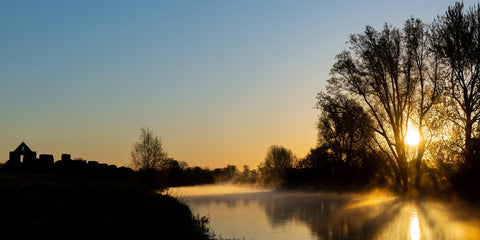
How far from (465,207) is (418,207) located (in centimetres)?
306

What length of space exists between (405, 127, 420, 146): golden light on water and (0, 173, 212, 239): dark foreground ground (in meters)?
22.3

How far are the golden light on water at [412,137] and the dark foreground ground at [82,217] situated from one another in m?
22.3

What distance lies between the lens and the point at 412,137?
3422 centimetres

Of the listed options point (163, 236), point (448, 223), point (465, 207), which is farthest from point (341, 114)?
point (163, 236)

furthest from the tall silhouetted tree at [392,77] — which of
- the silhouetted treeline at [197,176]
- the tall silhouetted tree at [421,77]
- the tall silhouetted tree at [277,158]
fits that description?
the tall silhouetted tree at [277,158]

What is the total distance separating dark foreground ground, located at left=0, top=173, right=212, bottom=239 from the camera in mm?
11496

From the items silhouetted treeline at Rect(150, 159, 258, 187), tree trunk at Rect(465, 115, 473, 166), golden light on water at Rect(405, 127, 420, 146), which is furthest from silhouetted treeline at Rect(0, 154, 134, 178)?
tree trunk at Rect(465, 115, 473, 166)

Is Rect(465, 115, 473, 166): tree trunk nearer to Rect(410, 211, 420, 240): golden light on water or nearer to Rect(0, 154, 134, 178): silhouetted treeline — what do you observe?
Rect(410, 211, 420, 240): golden light on water

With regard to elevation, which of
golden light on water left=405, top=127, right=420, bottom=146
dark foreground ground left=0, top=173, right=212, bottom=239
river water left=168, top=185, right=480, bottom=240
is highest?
golden light on water left=405, top=127, right=420, bottom=146


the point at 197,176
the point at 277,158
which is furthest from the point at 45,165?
the point at 197,176

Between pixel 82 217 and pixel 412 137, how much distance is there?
2833 cm

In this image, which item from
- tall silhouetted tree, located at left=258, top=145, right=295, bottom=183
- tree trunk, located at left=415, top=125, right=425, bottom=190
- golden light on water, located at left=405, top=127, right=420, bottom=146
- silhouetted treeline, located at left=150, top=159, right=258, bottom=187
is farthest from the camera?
tall silhouetted tree, located at left=258, top=145, right=295, bottom=183

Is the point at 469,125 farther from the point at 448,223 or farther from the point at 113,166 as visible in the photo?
the point at 113,166

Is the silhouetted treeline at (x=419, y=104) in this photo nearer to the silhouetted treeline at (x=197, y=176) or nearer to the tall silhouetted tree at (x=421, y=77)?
the tall silhouetted tree at (x=421, y=77)
